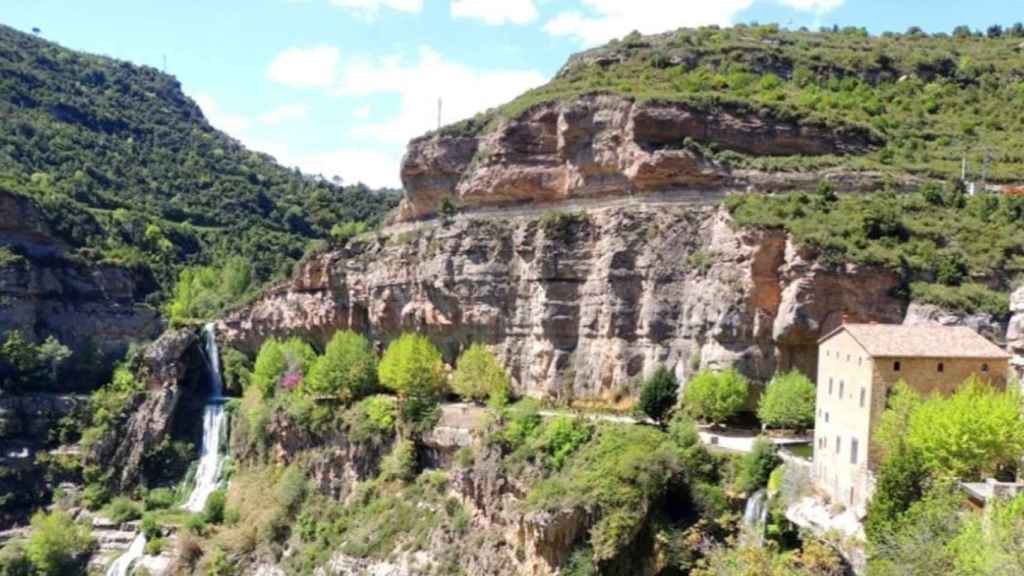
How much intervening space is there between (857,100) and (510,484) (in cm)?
3842

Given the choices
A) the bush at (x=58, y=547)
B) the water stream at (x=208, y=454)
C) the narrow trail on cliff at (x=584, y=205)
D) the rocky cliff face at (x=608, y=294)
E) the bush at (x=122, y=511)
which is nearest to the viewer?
the rocky cliff face at (x=608, y=294)

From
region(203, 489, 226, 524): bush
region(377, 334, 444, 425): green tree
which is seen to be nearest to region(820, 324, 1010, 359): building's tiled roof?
region(377, 334, 444, 425): green tree

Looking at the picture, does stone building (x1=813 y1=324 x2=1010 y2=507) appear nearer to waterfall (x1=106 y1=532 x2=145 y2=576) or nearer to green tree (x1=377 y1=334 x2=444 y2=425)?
green tree (x1=377 y1=334 x2=444 y2=425)

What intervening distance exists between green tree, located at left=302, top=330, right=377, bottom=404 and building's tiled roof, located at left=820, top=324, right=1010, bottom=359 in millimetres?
34100

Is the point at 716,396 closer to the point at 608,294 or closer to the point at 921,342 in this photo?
the point at 608,294

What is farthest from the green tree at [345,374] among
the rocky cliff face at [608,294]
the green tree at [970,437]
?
the green tree at [970,437]

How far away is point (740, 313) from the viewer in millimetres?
46000

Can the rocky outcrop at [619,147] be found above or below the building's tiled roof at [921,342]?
above

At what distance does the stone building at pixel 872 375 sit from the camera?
31.7m

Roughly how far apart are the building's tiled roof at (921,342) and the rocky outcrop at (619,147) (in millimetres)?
19980

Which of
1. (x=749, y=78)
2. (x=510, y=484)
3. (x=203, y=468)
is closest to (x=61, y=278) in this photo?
(x=203, y=468)

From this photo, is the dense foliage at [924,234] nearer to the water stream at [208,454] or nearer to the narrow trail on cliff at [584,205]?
the narrow trail on cliff at [584,205]

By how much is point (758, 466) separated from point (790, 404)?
18.7 feet

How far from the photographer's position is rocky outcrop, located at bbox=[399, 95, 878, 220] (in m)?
53.6
